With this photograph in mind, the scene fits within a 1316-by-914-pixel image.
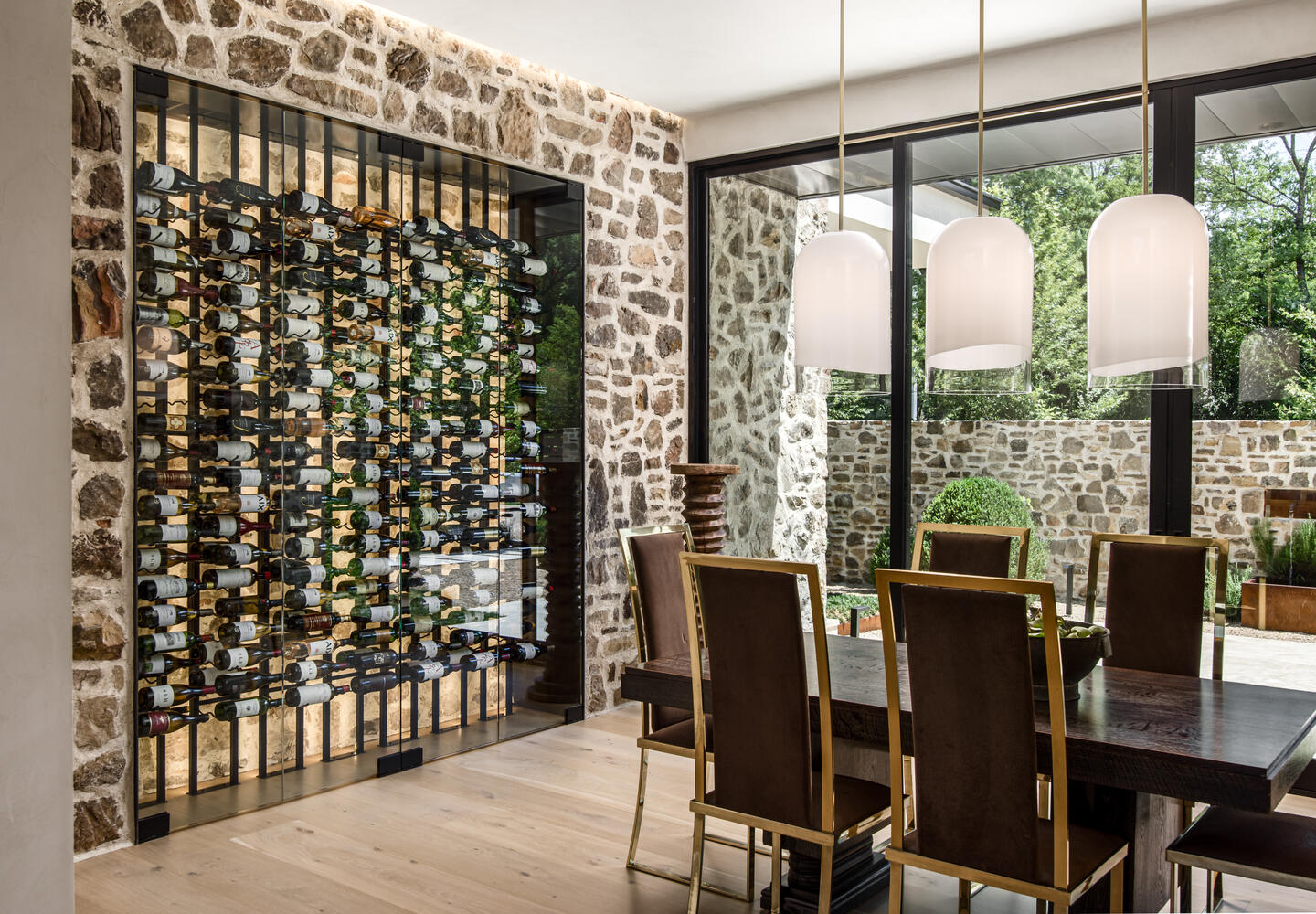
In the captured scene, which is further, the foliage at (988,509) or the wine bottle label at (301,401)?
the foliage at (988,509)

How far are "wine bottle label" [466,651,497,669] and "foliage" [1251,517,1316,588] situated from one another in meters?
3.27

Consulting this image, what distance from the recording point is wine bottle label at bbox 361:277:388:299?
410 centimetres

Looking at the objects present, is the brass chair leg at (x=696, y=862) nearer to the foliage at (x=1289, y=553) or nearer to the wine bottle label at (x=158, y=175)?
the wine bottle label at (x=158, y=175)

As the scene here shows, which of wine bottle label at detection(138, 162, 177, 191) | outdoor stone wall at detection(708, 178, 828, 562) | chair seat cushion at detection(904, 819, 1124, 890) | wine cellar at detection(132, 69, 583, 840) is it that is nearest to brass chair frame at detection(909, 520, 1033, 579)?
chair seat cushion at detection(904, 819, 1124, 890)

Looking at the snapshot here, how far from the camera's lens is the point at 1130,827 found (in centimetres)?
250

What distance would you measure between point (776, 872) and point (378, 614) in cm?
→ 211

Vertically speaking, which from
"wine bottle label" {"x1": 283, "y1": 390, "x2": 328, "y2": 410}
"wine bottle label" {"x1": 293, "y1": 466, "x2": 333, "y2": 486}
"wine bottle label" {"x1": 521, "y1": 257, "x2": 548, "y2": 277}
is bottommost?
"wine bottle label" {"x1": 293, "y1": 466, "x2": 333, "y2": 486}

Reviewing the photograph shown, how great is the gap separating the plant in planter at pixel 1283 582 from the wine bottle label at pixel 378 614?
350 cm

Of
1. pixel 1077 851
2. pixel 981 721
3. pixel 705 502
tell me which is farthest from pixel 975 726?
pixel 705 502

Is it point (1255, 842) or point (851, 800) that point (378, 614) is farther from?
point (1255, 842)

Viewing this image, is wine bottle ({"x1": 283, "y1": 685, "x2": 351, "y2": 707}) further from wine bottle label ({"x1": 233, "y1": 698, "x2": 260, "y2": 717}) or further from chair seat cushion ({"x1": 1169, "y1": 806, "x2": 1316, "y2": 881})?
chair seat cushion ({"x1": 1169, "y1": 806, "x2": 1316, "y2": 881})

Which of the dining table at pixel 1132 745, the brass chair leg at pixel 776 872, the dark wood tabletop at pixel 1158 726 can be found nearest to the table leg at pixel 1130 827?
the dining table at pixel 1132 745

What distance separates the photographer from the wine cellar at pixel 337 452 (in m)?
3.57

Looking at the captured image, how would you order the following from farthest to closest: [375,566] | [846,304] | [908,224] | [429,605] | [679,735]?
1. [908,224]
2. [429,605]
3. [375,566]
4. [679,735]
5. [846,304]
